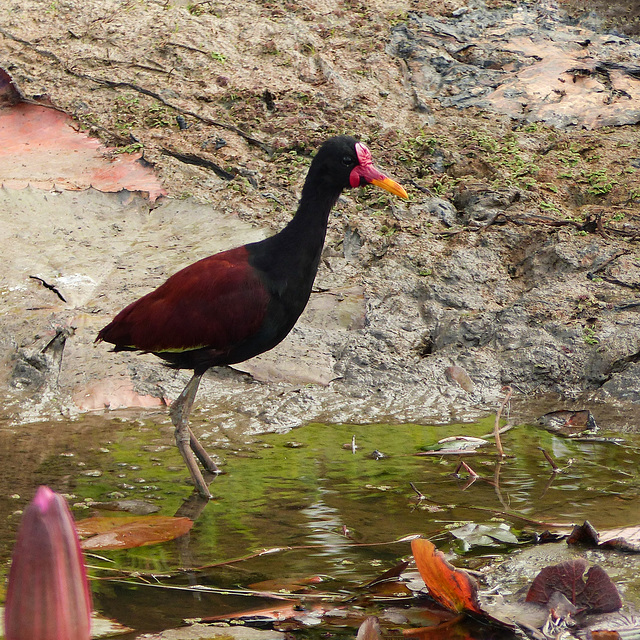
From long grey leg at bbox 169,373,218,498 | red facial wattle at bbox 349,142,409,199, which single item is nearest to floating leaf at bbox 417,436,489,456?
Answer: long grey leg at bbox 169,373,218,498

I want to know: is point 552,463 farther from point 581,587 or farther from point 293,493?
point 581,587

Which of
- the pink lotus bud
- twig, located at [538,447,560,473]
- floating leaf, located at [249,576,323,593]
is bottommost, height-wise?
twig, located at [538,447,560,473]

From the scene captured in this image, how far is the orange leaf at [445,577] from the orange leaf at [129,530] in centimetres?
135

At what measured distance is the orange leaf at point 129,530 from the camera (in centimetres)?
333

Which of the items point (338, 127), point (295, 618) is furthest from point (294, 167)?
point (295, 618)

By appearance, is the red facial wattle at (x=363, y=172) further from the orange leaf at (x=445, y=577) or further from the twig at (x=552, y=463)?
the orange leaf at (x=445, y=577)

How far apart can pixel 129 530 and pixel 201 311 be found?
4.32 feet

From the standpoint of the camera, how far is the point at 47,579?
3.34 ft

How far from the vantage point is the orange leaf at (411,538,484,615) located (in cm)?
236

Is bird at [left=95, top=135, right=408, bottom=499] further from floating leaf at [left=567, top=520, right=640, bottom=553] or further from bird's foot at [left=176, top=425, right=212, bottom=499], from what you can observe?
floating leaf at [left=567, top=520, right=640, bottom=553]

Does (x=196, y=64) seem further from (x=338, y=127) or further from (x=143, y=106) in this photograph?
(x=338, y=127)

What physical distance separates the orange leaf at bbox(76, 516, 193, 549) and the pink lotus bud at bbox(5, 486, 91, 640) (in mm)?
2380

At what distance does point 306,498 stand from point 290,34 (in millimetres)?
5650

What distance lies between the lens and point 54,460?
4367 mm
